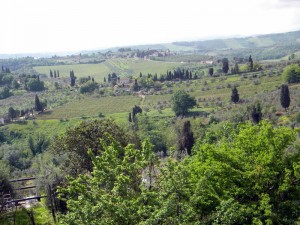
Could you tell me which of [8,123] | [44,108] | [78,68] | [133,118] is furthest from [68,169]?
[78,68]

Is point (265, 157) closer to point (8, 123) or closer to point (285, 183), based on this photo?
point (285, 183)

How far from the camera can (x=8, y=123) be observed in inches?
3280

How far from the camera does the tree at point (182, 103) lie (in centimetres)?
7981

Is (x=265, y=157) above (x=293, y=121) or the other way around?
above

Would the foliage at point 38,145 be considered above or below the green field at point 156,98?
below

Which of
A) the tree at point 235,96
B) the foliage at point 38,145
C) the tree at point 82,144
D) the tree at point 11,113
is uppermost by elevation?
the tree at point 82,144

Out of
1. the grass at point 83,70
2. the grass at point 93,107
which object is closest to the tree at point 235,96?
the grass at point 93,107

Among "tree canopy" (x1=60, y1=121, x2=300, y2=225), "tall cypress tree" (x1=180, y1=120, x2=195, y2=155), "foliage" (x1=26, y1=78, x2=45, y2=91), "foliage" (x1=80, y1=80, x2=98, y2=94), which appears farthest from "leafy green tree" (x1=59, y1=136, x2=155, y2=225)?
"foliage" (x1=26, y1=78, x2=45, y2=91)

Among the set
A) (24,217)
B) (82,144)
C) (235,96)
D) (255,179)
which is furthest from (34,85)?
(255,179)

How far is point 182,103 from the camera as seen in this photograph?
79625mm

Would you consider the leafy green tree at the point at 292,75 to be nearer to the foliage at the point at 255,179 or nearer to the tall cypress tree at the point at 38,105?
the tall cypress tree at the point at 38,105

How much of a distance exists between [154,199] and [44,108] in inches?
3431

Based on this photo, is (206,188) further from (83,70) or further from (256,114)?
(83,70)

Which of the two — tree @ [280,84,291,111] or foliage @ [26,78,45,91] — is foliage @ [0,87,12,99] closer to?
foliage @ [26,78,45,91]
